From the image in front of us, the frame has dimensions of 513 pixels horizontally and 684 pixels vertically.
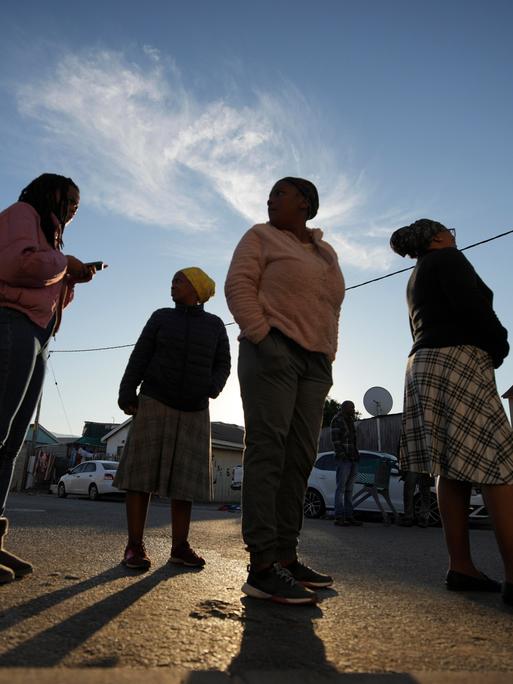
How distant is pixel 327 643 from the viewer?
167 cm

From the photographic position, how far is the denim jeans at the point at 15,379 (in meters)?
2.42

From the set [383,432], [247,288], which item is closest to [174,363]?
[247,288]

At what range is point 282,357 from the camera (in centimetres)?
263

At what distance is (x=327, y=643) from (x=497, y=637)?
0.55m

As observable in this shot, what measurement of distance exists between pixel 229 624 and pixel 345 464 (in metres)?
7.89

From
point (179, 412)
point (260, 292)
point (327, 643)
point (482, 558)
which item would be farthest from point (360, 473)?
point (327, 643)

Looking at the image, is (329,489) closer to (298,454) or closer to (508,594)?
(298,454)

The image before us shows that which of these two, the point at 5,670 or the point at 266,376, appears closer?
the point at 5,670

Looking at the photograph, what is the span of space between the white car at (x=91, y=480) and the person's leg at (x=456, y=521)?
2123 centimetres

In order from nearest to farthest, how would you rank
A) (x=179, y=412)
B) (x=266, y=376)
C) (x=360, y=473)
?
(x=266, y=376) → (x=179, y=412) → (x=360, y=473)

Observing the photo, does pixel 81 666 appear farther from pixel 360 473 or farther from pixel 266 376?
pixel 360 473

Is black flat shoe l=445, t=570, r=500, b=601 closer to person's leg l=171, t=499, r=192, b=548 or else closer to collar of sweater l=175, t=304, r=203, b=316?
person's leg l=171, t=499, r=192, b=548

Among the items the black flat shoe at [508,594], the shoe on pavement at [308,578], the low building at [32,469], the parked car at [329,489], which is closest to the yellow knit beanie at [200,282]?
the shoe on pavement at [308,578]

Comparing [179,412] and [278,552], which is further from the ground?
[179,412]
